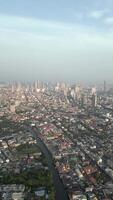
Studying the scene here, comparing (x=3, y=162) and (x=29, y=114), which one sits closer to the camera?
(x=3, y=162)

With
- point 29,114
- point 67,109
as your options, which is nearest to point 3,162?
point 29,114

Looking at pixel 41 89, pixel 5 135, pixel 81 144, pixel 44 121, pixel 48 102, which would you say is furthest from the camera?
A: pixel 41 89

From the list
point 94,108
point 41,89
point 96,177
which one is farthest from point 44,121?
point 41,89

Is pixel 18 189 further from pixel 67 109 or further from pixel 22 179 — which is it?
pixel 67 109

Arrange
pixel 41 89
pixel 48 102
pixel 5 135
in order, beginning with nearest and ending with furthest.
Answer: pixel 5 135 < pixel 48 102 < pixel 41 89

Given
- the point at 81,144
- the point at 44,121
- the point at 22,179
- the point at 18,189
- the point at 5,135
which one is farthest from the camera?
the point at 44,121

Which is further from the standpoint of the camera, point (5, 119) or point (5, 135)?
point (5, 119)

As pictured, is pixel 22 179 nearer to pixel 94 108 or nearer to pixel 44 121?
pixel 44 121

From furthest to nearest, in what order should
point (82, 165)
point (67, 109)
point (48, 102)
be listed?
point (48, 102) < point (67, 109) < point (82, 165)
